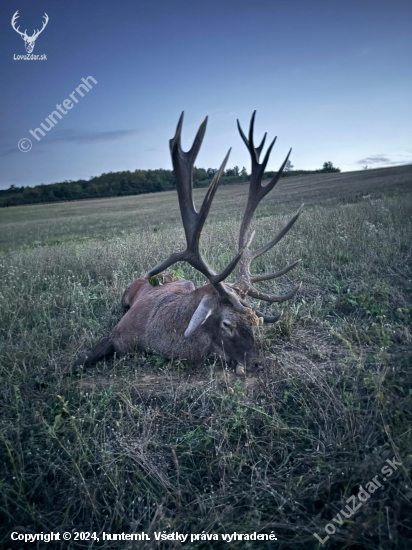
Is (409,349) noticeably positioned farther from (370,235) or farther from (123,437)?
(370,235)

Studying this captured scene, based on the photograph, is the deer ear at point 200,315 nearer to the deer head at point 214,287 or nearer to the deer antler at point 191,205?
the deer head at point 214,287

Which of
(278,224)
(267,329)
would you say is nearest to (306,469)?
(267,329)

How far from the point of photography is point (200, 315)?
3557 mm

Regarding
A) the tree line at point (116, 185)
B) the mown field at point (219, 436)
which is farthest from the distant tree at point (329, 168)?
the mown field at point (219, 436)

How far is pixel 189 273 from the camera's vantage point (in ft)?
21.9

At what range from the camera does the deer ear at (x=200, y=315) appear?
3449 mm

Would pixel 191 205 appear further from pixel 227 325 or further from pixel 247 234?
pixel 227 325

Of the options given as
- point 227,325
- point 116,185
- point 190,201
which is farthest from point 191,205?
point 116,185

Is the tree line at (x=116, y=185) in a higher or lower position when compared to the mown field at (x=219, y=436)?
higher

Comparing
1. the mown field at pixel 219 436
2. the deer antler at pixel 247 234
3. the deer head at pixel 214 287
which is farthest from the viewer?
the deer antler at pixel 247 234

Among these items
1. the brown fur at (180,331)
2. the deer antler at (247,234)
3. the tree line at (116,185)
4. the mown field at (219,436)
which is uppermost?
the tree line at (116,185)

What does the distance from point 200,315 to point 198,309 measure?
0.25ft

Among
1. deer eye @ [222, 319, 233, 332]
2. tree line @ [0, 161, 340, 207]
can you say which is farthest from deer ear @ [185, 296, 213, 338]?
tree line @ [0, 161, 340, 207]

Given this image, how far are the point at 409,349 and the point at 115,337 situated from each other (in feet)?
10.7
